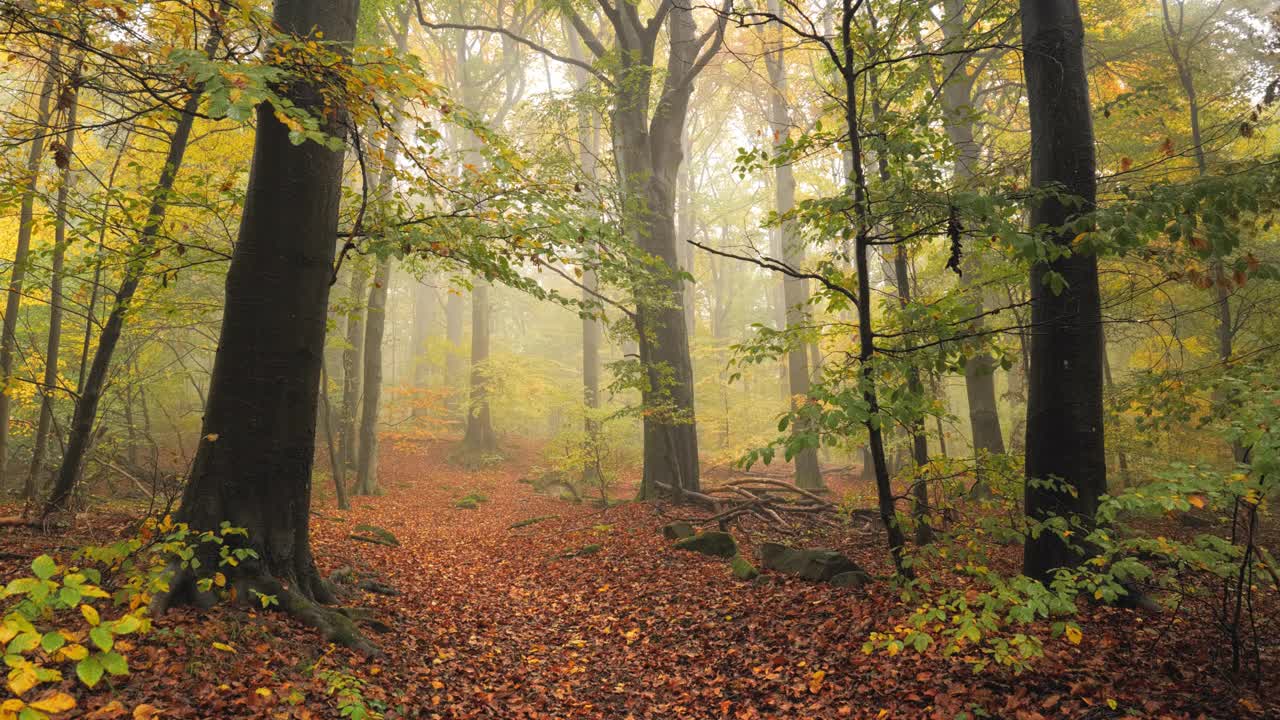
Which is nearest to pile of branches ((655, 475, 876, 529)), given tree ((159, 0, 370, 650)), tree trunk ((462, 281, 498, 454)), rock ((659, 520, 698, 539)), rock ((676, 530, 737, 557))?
rock ((659, 520, 698, 539))

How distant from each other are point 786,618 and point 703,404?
13716 millimetres

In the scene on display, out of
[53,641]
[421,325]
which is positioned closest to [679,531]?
[53,641]

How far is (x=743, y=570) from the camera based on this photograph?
638 centimetres

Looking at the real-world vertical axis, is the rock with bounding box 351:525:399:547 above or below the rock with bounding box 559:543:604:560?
above

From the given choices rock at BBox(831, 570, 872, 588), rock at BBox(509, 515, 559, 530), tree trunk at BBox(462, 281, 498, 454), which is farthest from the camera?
tree trunk at BBox(462, 281, 498, 454)

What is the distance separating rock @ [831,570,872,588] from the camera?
5.43 metres

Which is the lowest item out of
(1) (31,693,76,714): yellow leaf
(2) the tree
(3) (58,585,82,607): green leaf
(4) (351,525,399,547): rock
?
(4) (351,525,399,547): rock

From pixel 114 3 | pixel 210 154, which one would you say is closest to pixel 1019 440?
pixel 114 3

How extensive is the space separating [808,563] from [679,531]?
2.35 m

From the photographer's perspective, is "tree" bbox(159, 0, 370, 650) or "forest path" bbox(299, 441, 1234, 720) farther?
"tree" bbox(159, 0, 370, 650)

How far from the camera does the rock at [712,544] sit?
7355 mm

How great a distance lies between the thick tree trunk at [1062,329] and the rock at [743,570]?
98.4 inches

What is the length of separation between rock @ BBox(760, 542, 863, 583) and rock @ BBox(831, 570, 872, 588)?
59 mm

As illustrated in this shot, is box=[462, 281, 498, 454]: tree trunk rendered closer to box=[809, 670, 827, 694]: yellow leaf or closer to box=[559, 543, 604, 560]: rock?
box=[559, 543, 604, 560]: rock
